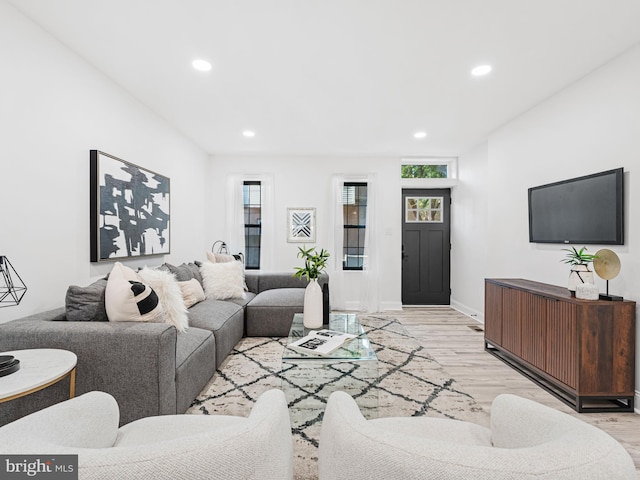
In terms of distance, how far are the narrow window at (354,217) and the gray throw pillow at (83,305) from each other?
12.4 ft

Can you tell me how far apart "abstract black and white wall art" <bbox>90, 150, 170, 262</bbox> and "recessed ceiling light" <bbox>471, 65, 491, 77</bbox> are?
3.15 m

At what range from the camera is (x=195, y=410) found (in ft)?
7.20

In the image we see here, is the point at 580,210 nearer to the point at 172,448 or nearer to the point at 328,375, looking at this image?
the point at 328,375

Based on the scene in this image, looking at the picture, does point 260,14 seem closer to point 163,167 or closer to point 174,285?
point 174,285

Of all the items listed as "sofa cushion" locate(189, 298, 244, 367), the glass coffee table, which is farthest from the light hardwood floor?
"sofa cushion" locate(189, 298, 244, 367)

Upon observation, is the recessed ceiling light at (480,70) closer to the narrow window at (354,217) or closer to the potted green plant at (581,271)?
the potted green plant at (581,271)

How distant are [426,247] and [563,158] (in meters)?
2.90

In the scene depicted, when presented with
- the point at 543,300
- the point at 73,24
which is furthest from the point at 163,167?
the point at 543,300

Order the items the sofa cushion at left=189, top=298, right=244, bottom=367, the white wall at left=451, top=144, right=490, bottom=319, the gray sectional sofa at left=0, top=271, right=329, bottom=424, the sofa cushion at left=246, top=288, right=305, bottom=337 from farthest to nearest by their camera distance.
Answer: the white wall at left=451, top=144, right=490, bottom=319 < the sofa cushion at left=246, top=288, right=305, bottom=337 < the sofa cushion at left=189, top=298, right=244, bottom=367 < the gray sectional sofa at left=0, top=271, right=329, bottom=424

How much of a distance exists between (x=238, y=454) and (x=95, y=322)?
169 centimetres

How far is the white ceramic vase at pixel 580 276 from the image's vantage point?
2.38 metres

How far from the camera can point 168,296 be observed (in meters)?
2.38

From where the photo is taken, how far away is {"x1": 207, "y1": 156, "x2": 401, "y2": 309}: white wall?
5305 mm

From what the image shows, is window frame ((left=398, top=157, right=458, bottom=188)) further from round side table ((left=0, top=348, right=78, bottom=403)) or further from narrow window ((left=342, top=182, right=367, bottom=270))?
round side table ((left=0, top=348, right=78, bottom=403))
